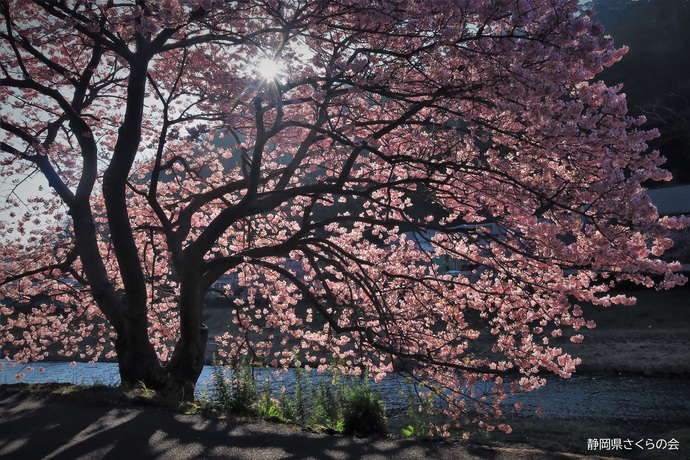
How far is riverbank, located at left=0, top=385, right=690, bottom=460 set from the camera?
19.0ft

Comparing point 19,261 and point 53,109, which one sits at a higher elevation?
point 53,109

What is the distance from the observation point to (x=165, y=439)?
6293 millimetres

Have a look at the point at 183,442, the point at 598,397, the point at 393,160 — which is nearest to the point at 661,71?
the point at 598,397

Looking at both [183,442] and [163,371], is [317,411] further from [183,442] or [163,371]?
[183,442]

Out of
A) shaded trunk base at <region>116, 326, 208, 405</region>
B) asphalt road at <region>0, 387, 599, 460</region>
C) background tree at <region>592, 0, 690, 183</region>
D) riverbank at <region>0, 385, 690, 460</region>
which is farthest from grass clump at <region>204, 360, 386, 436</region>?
background tree at <region>592, 0, 690, 183</region>

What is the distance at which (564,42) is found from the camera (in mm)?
6668

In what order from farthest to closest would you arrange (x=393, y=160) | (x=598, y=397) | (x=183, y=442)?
(x=598, y=397) < (x=393, y=160) < (x=183, y=442)

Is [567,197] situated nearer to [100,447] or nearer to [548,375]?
[100,447]

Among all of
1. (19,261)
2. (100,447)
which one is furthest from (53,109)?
(100,447)

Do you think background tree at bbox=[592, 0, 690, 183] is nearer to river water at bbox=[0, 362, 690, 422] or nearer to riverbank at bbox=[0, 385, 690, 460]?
river water at bbox=[0, 362, 690, 422]

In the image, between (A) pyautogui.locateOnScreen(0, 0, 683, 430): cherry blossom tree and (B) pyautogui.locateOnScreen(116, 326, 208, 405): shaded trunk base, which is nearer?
(A) pyautogui.locateOnScreen(0, 0, 683, 430): cherry blossom tree

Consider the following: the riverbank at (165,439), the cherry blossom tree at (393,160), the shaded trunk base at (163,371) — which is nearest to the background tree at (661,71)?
the cherry blossom tree at (393,160)

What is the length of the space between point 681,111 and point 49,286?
119 ft

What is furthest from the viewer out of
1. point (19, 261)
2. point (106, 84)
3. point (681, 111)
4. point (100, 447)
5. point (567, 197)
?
point (681, 111)
